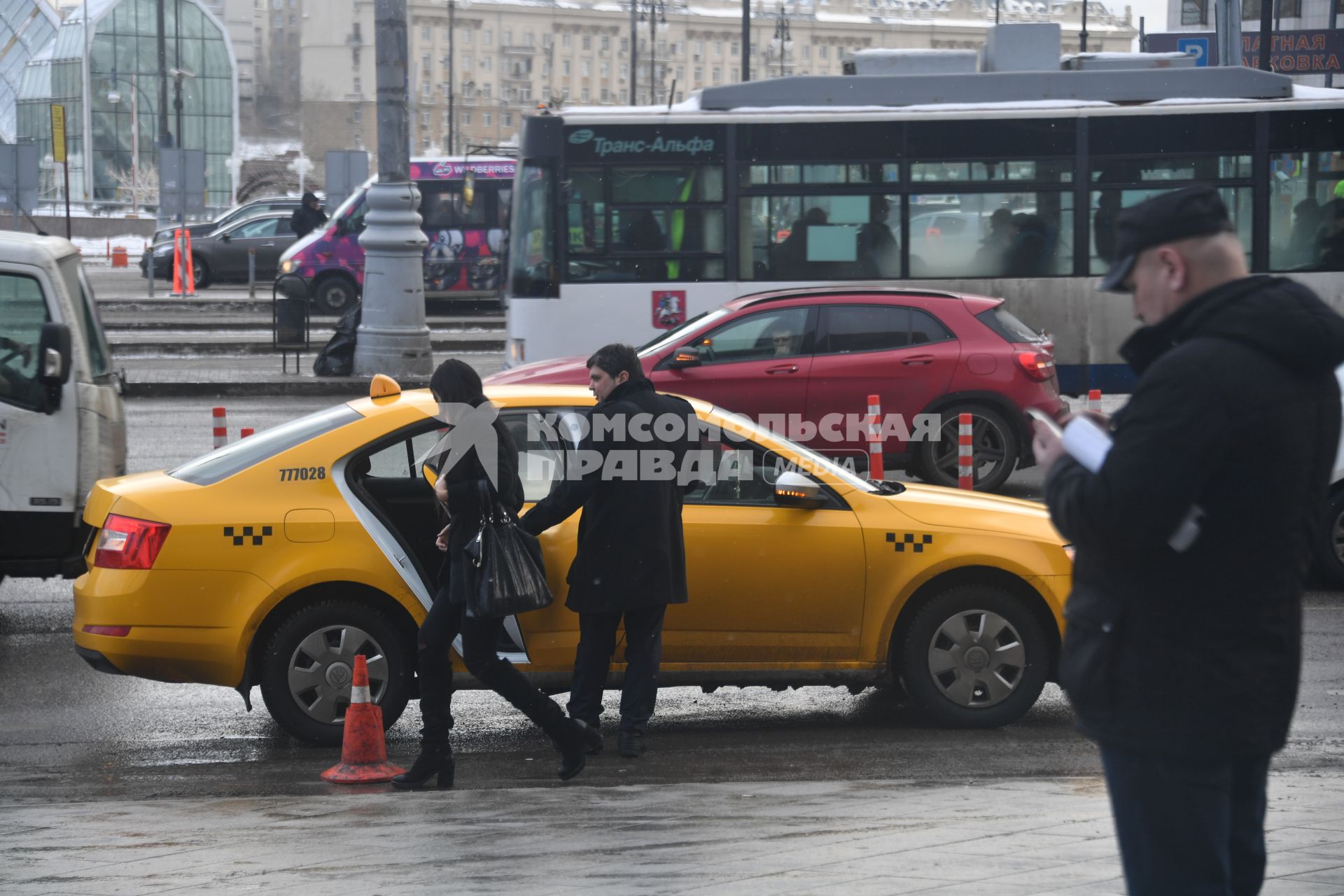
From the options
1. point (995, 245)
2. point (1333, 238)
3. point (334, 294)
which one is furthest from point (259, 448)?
point (334, 294)

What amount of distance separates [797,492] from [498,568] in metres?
1.45

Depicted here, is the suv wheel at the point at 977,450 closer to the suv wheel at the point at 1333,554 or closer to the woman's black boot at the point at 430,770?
the suv wheel at the point at 1333,554

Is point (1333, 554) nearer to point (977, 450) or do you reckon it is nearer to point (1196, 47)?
point (977, 450)

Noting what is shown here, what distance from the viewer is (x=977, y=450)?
41.0ft

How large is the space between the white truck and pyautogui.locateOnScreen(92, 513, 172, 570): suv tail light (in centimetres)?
225

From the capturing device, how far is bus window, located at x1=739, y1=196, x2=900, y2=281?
15.6 metres

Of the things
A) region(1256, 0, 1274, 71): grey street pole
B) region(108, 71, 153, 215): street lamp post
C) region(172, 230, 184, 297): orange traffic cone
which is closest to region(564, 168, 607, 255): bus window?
region(1256, 0, 1274, 71): grey street pole

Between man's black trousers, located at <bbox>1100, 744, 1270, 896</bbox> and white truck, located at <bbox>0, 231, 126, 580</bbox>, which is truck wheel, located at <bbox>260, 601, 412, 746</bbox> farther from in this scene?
man's black trousers, located at <bbox>1100, 744, 1270, 896</bbox>

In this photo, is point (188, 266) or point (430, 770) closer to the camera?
point (430, 770)

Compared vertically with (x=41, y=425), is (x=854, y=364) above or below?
above

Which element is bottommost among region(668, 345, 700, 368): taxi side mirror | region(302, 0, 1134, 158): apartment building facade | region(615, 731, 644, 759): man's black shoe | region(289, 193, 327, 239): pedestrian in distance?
region(615, 731, 644, 759): man's black shoe

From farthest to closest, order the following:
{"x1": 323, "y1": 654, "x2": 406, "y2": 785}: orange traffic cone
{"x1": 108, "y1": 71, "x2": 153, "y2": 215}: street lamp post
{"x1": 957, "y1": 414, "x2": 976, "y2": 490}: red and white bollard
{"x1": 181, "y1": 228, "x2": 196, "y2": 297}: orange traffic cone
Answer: {"x1": 108, "y1": 71, "x2": 153, "y2": 215}: street lamp post
{"x1": 181, "y1": 228, "x2": 196, "y2": 297}: orange traffic cone
{"x1": 957, "y1": 414, "x2": 976, "y2": 490}: red and white bollard
{"x1": 323, "y1": 654, "x2": 406, "y2": 785}: orange traffic cone

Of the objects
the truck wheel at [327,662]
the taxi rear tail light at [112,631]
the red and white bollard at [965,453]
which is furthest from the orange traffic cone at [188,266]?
the truck wheel at [327,662]

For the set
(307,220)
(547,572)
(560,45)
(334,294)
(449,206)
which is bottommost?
(547,572)
